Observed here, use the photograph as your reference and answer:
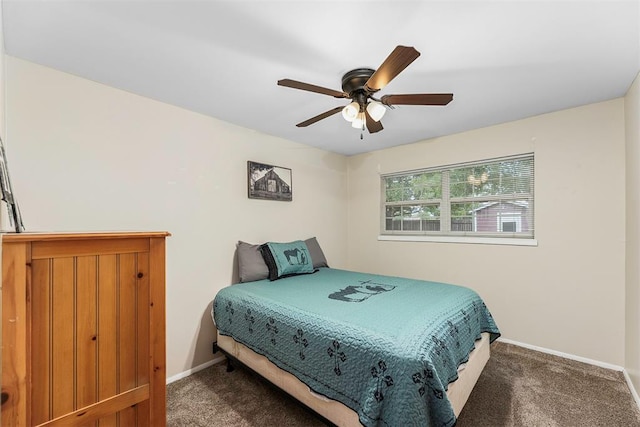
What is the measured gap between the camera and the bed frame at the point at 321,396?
4.97 ft

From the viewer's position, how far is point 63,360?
1.03m

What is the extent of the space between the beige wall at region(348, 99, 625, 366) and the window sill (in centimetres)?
5

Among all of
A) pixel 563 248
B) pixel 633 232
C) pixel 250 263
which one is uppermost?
pixel 633 232

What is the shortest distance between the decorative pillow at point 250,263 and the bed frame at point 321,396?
574mm

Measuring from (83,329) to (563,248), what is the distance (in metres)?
3.56

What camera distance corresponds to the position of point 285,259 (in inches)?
112

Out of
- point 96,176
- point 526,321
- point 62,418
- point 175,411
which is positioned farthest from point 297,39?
point 526,321

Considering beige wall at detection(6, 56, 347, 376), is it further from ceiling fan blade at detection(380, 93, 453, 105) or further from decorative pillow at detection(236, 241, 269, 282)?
ceiling fan blade at detection(380, 93, 453, 105)

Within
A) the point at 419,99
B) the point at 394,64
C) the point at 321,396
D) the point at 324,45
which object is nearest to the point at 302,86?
the point at 324,45

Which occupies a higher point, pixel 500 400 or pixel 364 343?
pixel 364 343

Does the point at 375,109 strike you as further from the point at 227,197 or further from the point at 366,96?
the point at 227,197

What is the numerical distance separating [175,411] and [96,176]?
1.77m

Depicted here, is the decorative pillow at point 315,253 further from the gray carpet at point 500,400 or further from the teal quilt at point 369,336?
the gray carpet at point 500,400

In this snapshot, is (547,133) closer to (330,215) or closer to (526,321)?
(526,321)
